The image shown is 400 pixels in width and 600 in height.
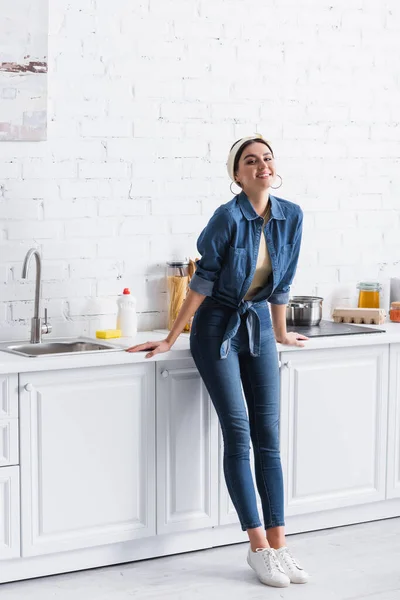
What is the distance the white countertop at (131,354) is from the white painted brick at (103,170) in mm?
622

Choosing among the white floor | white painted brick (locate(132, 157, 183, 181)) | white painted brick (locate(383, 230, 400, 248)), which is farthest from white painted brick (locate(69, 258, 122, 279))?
white painted brick (locate(383, 230, 400, 248))

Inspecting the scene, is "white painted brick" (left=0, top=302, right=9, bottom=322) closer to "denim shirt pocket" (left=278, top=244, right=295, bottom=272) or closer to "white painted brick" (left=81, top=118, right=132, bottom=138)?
"white painted brick" (left=81, top=118, right=132, bottom=138)

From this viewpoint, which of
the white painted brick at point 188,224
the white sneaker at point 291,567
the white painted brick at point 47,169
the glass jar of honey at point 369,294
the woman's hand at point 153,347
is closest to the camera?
the white sneaker at point 291,567

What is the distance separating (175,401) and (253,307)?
0.43 m

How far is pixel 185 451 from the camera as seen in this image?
11.4 feet

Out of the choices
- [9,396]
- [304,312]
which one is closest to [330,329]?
[304,312]

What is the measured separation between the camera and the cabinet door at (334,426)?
12.0 feet

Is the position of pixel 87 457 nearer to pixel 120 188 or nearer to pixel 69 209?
pixel 69 209

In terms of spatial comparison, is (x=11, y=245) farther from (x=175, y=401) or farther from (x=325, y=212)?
(x=325, y=212)

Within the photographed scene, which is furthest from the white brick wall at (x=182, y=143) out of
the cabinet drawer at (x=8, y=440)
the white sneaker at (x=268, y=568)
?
the white sneaker at (x=268, y=568)

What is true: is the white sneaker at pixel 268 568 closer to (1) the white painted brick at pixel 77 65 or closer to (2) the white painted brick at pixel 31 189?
(2) the white painted brick at pixel 31 189

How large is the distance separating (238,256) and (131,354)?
49 cm

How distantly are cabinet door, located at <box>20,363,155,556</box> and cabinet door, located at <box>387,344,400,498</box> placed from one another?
1.01m

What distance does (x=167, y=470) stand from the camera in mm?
3432
